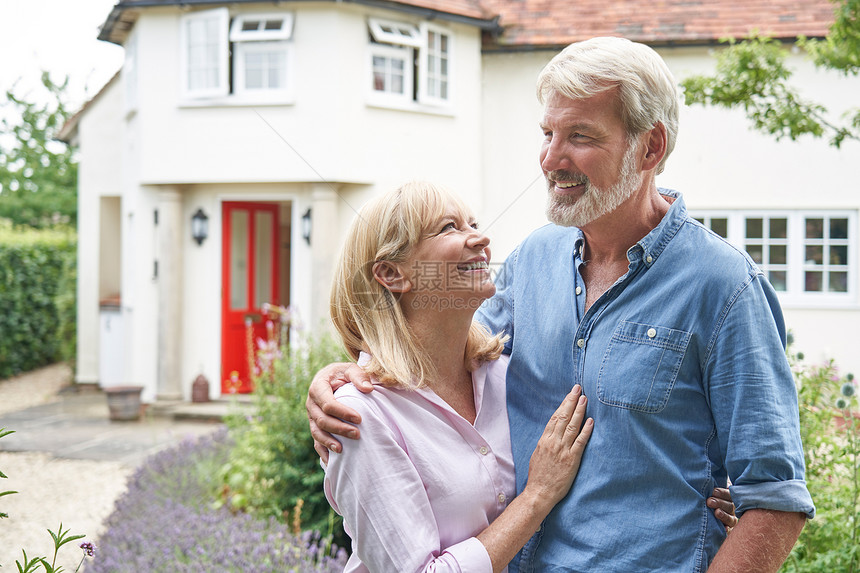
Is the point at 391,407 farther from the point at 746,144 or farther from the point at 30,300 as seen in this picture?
the point at 30,300

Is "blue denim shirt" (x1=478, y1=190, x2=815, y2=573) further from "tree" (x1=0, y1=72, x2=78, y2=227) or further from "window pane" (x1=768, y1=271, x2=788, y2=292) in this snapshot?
"tree" (x1=0, y1=72, x2=78, y2=227)

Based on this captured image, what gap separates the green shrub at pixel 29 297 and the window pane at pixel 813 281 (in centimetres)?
1237

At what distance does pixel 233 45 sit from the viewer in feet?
33.7

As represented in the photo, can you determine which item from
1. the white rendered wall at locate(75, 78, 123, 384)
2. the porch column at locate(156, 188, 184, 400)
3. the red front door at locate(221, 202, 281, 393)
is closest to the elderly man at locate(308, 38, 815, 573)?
the red front door at locate(221, 202, 281, 393)

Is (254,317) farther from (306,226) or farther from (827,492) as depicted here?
(827,492)

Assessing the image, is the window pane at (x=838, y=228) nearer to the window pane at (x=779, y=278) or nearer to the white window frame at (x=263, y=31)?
the window pane at (x=779, y=278)

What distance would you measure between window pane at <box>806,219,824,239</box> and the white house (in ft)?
0.11

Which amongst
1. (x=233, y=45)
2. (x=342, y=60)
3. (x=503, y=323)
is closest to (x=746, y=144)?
(x=342, y=60)

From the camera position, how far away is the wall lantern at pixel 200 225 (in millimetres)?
10711

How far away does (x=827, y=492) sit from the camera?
3.35 metres

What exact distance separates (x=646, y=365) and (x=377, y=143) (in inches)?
342

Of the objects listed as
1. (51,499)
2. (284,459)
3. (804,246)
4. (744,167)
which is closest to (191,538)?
(284,459)

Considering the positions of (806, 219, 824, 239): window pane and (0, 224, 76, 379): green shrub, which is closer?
(806, 219, 824, 239): window pane

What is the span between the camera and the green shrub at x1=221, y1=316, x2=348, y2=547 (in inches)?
179
